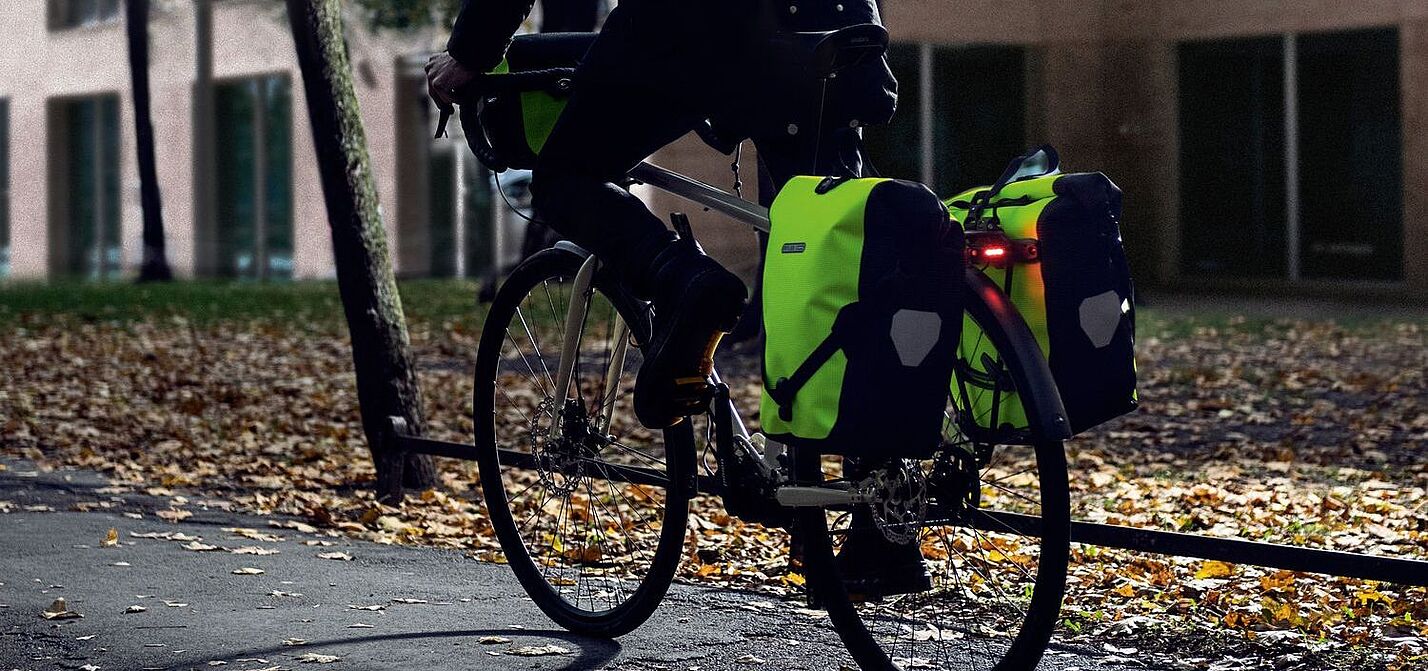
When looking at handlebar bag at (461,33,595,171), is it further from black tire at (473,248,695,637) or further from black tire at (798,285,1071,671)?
black tire at (798,285,1071,671)

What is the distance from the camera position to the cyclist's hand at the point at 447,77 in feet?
13.5

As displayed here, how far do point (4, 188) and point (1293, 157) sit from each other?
2314cm

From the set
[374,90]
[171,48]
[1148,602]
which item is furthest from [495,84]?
[171,48]

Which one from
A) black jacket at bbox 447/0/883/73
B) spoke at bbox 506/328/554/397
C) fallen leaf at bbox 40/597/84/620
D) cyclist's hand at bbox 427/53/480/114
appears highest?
black jacket at bbox 447/0/883/73

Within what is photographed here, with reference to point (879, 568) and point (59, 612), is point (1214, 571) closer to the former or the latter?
point (879, 568)

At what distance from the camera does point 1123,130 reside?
22.6 metres

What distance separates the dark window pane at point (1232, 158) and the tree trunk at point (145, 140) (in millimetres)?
12398

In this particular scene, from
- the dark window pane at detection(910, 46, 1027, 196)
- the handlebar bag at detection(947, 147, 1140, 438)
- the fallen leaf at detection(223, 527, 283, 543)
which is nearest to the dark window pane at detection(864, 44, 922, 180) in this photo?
the dark window pane at detection(910, 46, 1027, 196)

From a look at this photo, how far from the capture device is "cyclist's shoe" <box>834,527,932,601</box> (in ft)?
12.5

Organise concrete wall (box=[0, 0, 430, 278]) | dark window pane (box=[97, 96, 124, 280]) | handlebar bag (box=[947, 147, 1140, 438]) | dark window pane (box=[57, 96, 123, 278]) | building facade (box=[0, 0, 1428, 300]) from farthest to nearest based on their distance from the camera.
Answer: dark window pane (box=[57, 96, 123, 278])
dark window pane (box=[97, 96, 124, 280])
concrete wall (box=[0, 0, 430, 278])
building facade (box=[0, 0, 1428, 300])
handlebar bag (box=[947, 147, 1140, 438])

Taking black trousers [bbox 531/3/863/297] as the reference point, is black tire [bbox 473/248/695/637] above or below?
below

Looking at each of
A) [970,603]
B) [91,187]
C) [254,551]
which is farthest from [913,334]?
[91,187]

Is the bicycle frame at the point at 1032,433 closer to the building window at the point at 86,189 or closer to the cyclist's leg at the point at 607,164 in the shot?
the cyclist's leg at the point at 607,164

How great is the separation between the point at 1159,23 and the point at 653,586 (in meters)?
19.1
